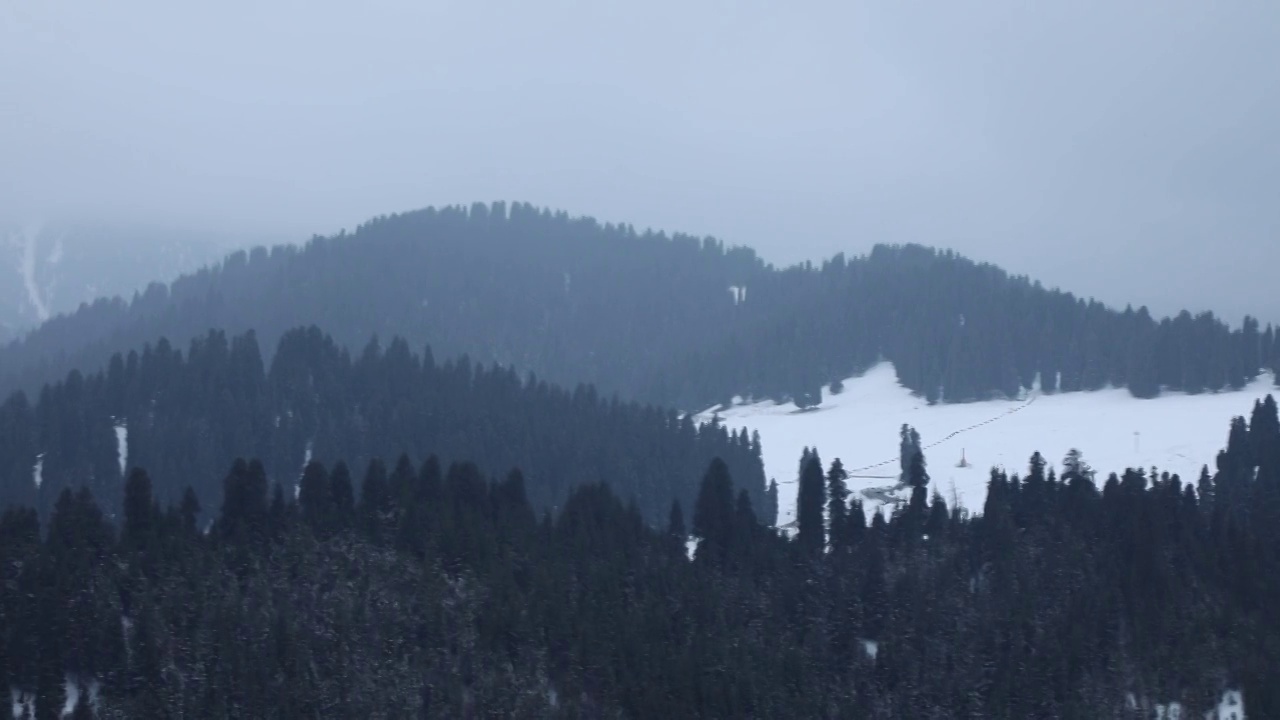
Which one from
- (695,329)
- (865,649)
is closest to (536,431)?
(865,649)

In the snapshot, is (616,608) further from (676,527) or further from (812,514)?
(812,514)

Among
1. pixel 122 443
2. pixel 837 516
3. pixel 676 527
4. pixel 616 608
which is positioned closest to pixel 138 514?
pixel 616 608

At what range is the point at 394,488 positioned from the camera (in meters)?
79.8

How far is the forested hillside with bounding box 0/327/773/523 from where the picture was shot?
105 m

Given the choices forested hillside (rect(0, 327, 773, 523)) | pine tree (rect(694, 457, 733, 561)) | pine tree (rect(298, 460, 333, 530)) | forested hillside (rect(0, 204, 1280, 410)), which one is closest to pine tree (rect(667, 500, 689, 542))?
pine tree (rect(694, 457, 733, 561))

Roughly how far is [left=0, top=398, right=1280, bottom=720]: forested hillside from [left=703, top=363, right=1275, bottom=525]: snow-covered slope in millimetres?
27604

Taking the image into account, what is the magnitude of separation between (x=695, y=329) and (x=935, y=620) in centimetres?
12335

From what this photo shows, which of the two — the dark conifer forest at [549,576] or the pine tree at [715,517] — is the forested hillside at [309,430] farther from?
the pine tree at [715,517]

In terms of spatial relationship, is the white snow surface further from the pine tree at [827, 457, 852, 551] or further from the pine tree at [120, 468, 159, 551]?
the pine tree at [827, 457, 852, 551]

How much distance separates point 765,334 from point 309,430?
7489 cm

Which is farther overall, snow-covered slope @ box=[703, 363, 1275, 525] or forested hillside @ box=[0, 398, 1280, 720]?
snow-covered slope @ box=[703, 363, 1275, 525]

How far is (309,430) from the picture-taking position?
367ft

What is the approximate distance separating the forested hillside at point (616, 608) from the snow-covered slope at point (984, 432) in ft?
90.6

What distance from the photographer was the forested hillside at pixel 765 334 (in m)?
149
